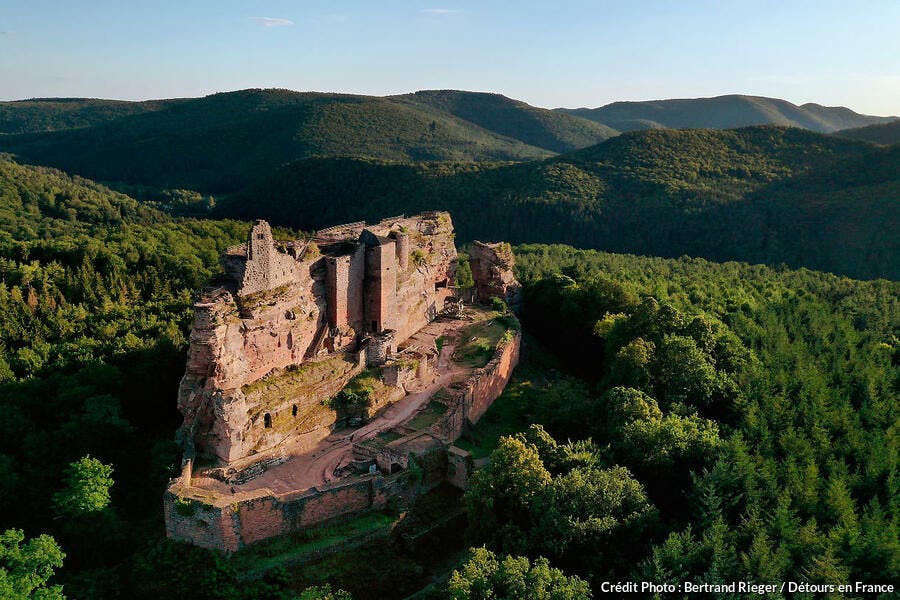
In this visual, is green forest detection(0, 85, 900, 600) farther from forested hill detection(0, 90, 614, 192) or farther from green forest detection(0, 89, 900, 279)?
forested hill detection(0, 90, 614, 192)

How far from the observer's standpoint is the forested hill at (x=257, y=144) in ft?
505

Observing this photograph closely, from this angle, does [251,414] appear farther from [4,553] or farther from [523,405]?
[523,405]

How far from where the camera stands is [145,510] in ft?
99.9

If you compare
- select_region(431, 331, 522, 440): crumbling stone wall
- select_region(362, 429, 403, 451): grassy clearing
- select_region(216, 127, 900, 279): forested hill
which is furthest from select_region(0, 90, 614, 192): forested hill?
select_region(362, 429, 403, 451): grassy clearing

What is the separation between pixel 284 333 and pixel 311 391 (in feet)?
10.9

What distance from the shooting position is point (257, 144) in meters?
164

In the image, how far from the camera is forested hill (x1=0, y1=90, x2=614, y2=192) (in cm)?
15388

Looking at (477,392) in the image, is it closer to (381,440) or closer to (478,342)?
(381,440)

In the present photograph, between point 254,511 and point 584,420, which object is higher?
point 584,420

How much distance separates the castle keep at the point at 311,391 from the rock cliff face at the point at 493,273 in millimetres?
12576

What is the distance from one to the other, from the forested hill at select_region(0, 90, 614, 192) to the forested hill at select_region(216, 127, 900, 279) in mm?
37943

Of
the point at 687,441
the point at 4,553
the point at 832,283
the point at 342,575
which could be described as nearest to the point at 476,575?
the point at 342,575

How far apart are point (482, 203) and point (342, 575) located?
259 ft

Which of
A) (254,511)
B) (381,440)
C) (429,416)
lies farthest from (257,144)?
(254,511)
